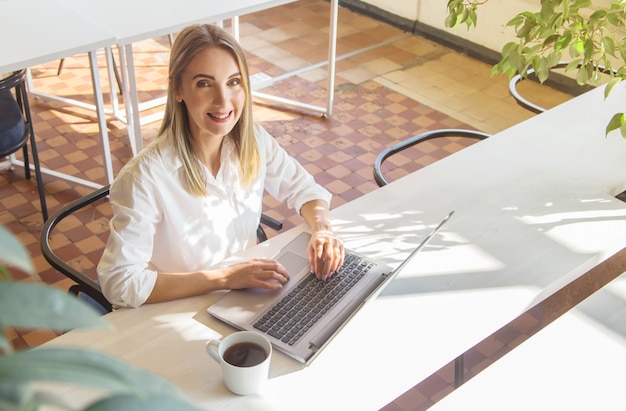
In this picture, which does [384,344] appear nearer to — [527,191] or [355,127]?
[527,191]

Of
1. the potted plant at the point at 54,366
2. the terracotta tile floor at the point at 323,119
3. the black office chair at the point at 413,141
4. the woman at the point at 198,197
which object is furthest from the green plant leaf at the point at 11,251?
the terracotta tile floor at the point at 323,119

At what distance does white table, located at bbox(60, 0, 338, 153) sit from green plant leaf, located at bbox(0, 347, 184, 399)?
111 inches

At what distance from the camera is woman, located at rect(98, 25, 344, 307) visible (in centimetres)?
162

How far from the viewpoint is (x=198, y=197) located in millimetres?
→ 1799

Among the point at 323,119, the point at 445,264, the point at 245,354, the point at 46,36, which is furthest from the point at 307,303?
the point at 323,119

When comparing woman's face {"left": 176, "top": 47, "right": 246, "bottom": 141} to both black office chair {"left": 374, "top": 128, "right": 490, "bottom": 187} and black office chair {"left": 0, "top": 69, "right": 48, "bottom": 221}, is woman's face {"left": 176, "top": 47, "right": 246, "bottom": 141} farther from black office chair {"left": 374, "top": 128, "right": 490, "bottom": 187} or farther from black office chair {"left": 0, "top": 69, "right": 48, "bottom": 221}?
black office chair {"left": 0, "top": 69, "right": 48, "bottom": 221}

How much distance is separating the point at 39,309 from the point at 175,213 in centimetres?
149

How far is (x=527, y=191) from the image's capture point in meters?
2.09

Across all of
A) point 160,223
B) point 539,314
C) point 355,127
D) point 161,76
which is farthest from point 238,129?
point 161,76

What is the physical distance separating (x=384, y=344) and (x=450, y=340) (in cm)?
14

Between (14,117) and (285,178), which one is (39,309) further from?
(14,117)

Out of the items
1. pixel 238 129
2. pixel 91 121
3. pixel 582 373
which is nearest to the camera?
pixel 582 373

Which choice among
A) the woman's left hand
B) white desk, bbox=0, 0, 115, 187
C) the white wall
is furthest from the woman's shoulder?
the white wall

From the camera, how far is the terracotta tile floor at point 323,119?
3193 millimetres
